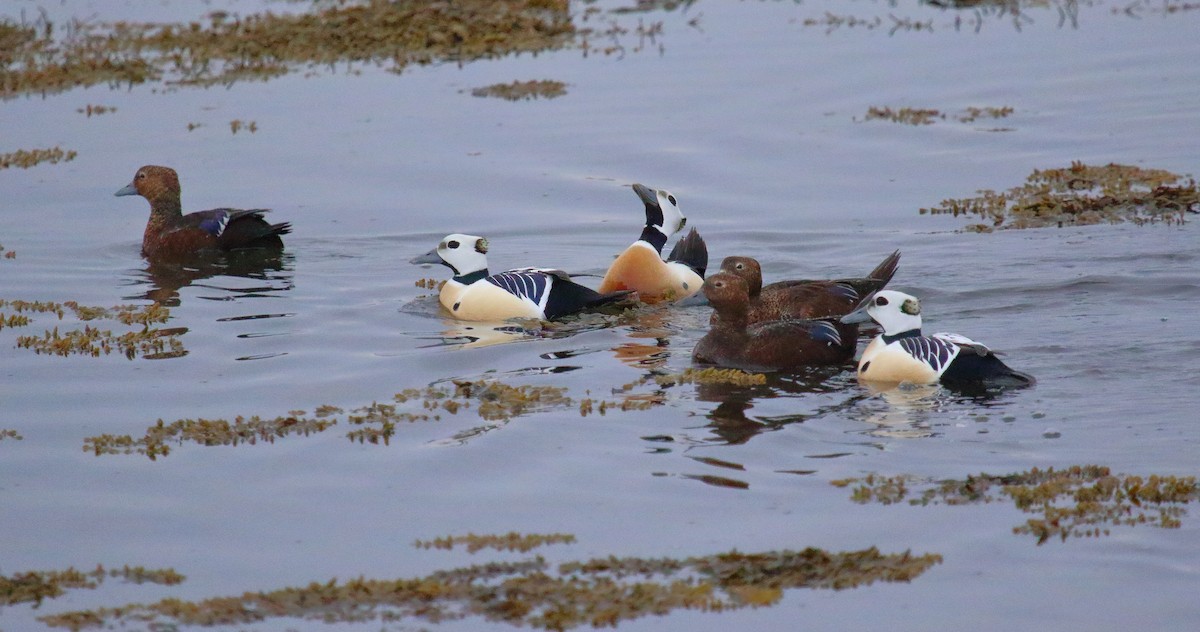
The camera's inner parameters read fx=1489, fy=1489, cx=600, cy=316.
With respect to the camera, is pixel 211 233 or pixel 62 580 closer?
pixel 62 580

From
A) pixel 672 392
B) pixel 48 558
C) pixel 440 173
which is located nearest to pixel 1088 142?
pixel 440 173

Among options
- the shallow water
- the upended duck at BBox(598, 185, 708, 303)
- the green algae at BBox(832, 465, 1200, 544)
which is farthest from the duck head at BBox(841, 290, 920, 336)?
the upended duck at BBox(598, 185, 708, 303)

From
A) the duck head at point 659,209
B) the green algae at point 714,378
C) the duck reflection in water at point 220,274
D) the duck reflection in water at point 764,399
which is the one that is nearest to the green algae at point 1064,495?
the duck reflection in water at point 764,399

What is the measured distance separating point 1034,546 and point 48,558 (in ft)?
15.1

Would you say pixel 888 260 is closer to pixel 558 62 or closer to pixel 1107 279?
pixel 1107 279

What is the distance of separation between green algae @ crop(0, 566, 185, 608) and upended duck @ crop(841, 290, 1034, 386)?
4.95m

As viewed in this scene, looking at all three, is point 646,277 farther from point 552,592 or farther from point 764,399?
point 552,592

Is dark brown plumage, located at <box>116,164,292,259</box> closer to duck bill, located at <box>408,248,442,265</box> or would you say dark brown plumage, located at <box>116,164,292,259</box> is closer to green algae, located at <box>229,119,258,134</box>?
duck bill, located at <box>408,248,442,265</box>

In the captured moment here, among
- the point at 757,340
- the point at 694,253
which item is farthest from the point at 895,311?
the point at 694,253

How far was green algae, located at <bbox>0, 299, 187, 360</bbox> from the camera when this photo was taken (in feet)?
36.3

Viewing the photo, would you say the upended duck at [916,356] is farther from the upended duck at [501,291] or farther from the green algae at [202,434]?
the green algae at [202,434]

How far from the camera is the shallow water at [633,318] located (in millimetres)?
7012

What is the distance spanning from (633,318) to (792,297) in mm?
1442

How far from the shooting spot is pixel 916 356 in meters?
9.72
